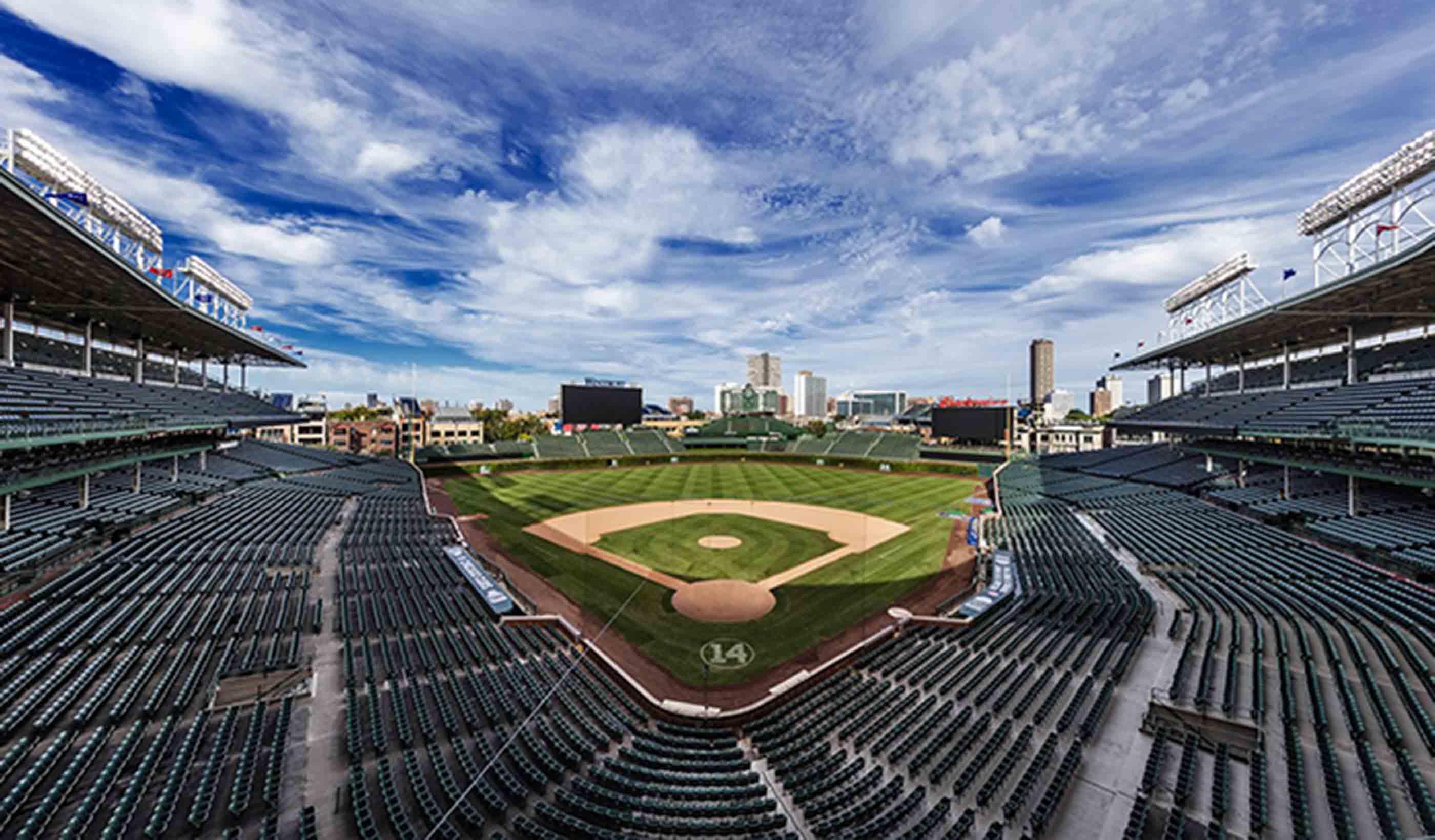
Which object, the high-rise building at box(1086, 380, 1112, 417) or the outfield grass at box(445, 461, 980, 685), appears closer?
the outfield grass at box(445, 461, 980, 685)

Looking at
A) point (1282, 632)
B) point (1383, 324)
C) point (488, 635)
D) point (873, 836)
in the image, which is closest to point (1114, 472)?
point (1383, 324)

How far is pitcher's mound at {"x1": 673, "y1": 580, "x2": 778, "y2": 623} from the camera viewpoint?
19.7m

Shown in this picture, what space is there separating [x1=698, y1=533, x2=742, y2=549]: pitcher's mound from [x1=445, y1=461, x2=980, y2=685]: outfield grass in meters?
6.32

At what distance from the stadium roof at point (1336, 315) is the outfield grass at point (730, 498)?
72.1 ft

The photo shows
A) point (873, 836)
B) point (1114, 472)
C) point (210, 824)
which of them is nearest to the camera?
point (210, 824)

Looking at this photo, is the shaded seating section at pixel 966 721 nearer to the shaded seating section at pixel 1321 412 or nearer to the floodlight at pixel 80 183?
the shaded seating section at pixel 1321 412

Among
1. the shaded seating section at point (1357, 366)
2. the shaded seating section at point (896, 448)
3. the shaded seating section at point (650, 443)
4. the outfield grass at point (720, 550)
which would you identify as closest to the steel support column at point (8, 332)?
the outfield grass at point (720, 550)

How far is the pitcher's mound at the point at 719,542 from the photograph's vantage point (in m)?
29.2

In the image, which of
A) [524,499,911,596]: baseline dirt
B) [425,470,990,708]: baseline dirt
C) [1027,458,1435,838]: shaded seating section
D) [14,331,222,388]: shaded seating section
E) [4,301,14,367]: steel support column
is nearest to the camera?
[1027,458,1435,838]: shaded seating section

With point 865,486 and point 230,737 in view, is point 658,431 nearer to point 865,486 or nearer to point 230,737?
point 865,486

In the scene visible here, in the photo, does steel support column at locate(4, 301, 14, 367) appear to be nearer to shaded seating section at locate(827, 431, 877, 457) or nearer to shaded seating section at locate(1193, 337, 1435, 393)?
shaded seating section at locate(827, 431, 877, 457)

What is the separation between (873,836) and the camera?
26.8 ft

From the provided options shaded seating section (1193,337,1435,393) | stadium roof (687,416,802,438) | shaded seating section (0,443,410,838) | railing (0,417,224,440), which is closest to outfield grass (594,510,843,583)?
shaded seating section (0,443,410,838)

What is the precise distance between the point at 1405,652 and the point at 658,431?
7073cm
